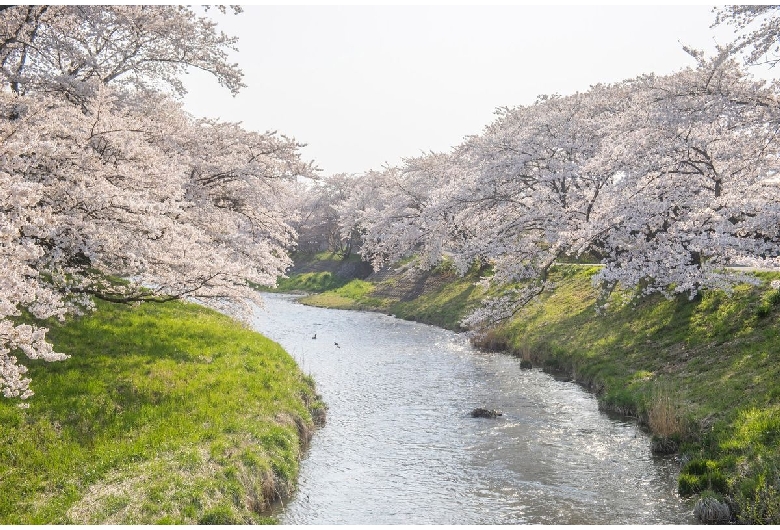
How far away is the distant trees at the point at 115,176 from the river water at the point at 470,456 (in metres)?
6.39

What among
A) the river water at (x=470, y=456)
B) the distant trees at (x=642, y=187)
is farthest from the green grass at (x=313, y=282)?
the river water at (x=470, y=456)

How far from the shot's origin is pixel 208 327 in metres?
25.5

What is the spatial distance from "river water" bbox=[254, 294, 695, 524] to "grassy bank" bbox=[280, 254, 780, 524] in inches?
35.9

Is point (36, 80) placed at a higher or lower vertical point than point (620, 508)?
higher

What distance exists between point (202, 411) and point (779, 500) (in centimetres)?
1367

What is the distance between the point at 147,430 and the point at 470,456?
8.88 meters

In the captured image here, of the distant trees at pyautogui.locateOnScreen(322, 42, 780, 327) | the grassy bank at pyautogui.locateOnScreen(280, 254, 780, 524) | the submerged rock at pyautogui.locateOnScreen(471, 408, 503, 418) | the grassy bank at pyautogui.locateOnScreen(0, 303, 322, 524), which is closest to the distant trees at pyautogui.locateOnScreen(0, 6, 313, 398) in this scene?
the grassy bank at pyautogui.locateOnScreen(0, 303, 322, 524)

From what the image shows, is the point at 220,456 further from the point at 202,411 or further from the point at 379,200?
the point at 379,200

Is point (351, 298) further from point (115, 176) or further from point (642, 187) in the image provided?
point (115, 176)

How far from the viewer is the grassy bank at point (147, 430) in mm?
12573

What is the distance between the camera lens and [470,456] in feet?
60.7

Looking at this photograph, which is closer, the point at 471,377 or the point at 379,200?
the point at 471,377

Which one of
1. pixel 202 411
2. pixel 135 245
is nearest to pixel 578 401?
pixel 202 411

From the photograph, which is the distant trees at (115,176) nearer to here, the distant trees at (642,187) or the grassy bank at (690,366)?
the distant trees at (642,187)
